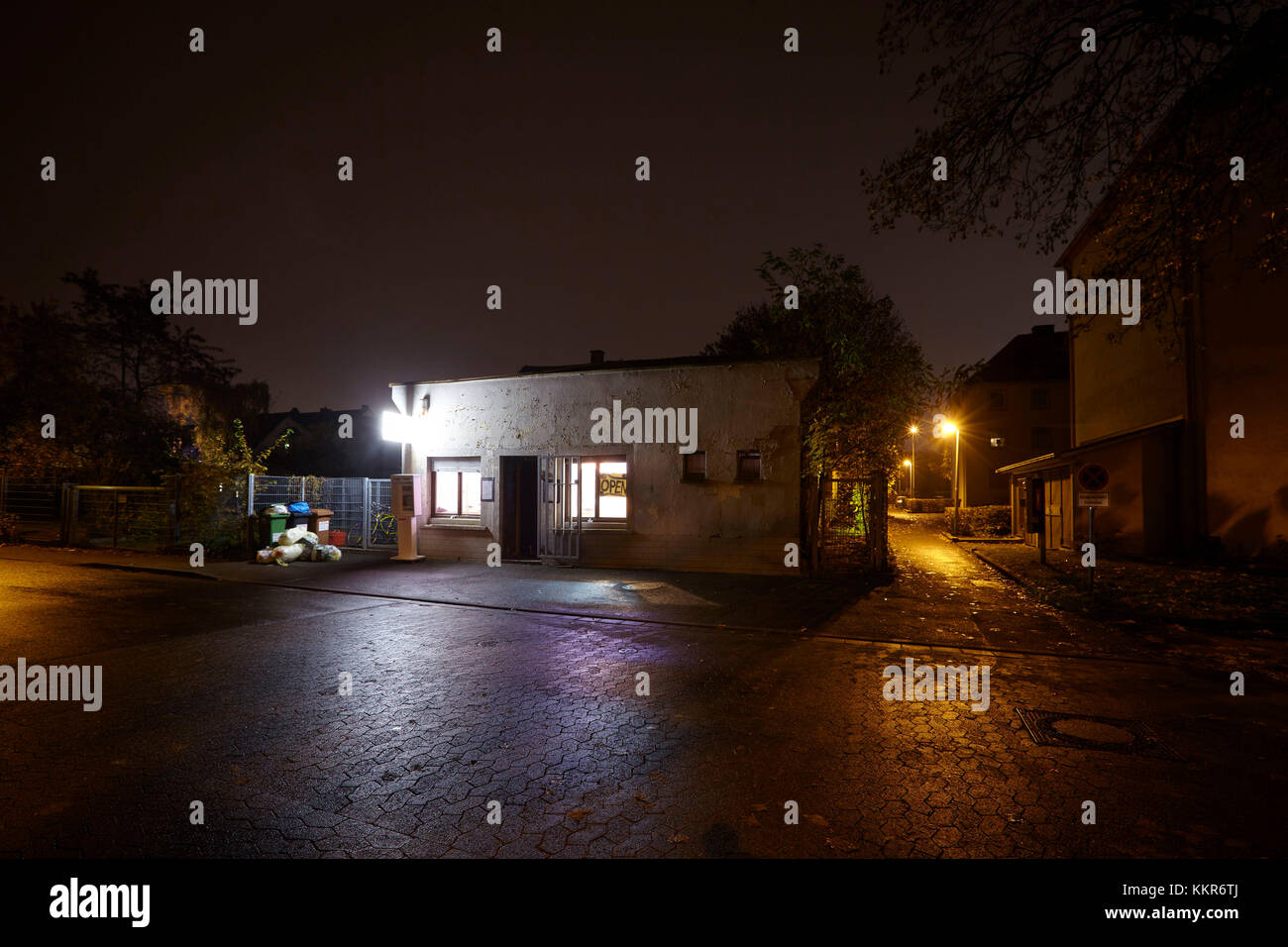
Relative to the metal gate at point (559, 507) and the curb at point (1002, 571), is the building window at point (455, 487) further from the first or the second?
the curb at point (1002, 571)

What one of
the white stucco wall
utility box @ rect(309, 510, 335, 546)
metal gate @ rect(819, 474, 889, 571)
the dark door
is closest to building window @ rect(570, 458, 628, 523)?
the white stucco wall

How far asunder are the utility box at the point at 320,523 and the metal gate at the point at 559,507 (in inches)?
234

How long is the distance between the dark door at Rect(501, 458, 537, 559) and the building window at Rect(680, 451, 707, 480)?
416 cm

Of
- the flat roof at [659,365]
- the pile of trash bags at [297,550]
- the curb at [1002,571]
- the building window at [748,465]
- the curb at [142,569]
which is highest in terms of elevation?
the flat roof at [659,365]

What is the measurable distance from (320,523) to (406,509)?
2633mm

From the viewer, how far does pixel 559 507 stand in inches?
568

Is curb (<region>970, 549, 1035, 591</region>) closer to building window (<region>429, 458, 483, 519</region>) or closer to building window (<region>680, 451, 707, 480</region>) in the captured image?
building window (<region>680, 451, 707, 480</region>)

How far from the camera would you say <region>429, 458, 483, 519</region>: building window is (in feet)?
50.7

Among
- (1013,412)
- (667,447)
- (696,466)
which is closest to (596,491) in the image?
(667,447)

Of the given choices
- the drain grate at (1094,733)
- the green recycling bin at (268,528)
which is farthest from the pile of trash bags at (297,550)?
the drain grate at (1094,733)

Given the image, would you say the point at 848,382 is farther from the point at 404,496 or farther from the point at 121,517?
the point at 121,517

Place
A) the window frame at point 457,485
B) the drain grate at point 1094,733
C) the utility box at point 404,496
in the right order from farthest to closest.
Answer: the window frame at point 457,485
the utility box at point 404,496
the drain grate at point 1094,733

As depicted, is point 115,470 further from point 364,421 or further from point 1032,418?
point 1032,418

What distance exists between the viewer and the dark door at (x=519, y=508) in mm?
15172
